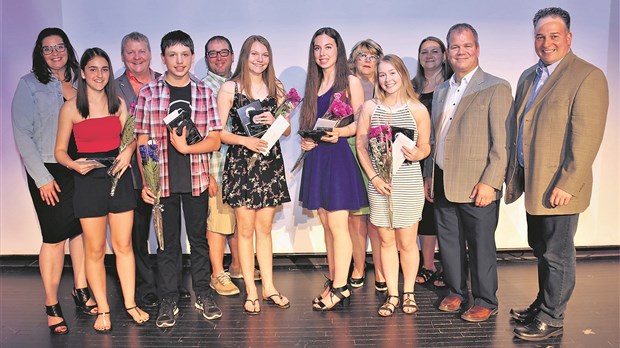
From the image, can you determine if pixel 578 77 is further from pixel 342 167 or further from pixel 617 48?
pixel 617 48

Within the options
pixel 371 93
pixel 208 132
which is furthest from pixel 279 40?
pixel 208 132

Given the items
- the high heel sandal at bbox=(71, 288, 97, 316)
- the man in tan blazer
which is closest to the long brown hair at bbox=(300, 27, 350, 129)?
the man in tan blazer

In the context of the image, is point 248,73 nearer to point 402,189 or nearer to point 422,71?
point 402,189

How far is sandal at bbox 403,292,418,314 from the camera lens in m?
3.70

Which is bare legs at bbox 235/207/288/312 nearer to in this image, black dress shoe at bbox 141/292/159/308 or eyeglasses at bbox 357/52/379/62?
black dress shoe at bbox 141/292/159/308

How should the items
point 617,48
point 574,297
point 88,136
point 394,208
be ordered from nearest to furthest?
1. point 88,136
2. point 394,208
3. point 574,297
4. point 617,48

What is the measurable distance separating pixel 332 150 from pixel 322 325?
45.9 inches

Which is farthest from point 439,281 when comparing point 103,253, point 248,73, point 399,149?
point 103,253

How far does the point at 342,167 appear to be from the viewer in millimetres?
3627

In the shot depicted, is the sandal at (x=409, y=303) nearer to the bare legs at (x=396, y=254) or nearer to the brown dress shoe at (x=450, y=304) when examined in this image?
the bare legs at (x=396, y=254)

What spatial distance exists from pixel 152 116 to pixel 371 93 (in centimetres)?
166

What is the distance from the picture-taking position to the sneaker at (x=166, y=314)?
11.7 feet

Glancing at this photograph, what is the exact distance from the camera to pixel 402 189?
3518 mm

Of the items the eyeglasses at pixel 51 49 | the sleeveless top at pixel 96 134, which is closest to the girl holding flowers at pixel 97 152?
the sleeveless top at pixel 96 134
